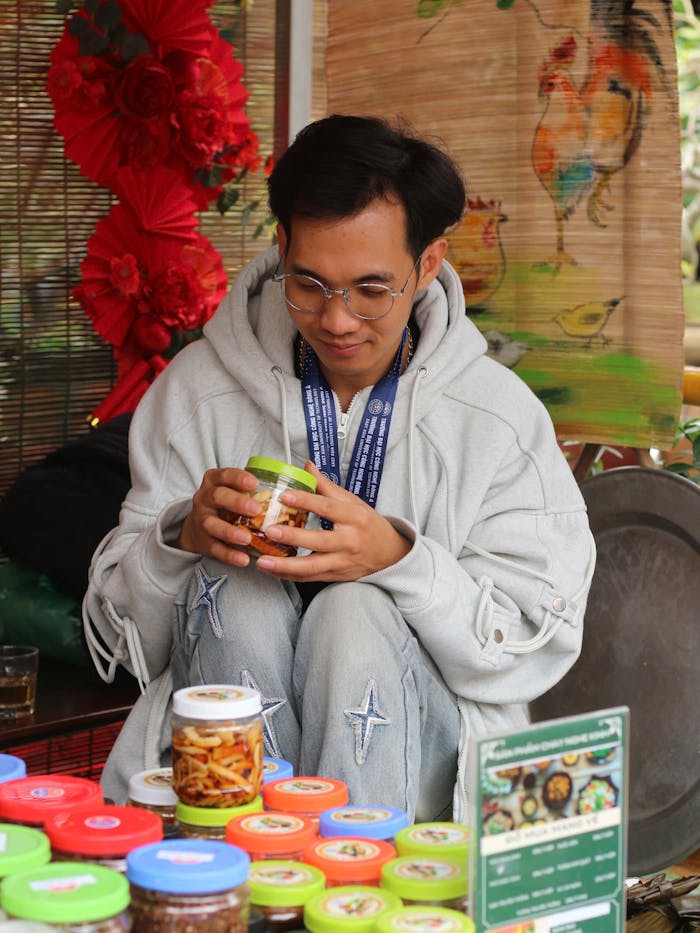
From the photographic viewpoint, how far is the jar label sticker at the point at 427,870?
1194 millimetres

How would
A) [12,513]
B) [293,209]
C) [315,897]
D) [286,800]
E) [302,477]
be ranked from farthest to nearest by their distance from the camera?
[12,513] → [293,209] → [302,477] → [286,800] → [315,897]

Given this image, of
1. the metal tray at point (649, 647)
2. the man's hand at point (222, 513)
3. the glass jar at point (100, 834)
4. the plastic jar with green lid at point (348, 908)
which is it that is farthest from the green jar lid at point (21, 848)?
the metal tray at point (649, 647)

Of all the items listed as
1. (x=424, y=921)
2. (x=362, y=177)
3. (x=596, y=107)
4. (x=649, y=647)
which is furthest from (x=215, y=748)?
(x=596, y=107)

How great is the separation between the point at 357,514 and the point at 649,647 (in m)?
0.98

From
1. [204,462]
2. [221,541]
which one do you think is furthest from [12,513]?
[221,541]

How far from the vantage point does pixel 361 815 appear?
4.46 feet

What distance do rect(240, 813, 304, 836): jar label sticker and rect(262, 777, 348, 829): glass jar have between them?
41 mm

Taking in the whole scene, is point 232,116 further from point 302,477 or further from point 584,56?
point 302,477

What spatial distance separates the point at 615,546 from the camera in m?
2.62

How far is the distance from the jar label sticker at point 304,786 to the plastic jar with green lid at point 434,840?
4.8 inches

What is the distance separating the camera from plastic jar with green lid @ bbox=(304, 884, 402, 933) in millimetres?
1110

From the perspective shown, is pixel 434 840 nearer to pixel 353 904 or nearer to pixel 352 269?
pixel 353 904

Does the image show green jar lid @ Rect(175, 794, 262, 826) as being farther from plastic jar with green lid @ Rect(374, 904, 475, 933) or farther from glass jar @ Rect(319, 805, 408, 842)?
plastic jar with green lid @ Rect(374, 904, 475, 933)

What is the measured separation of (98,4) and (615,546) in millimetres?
1497
